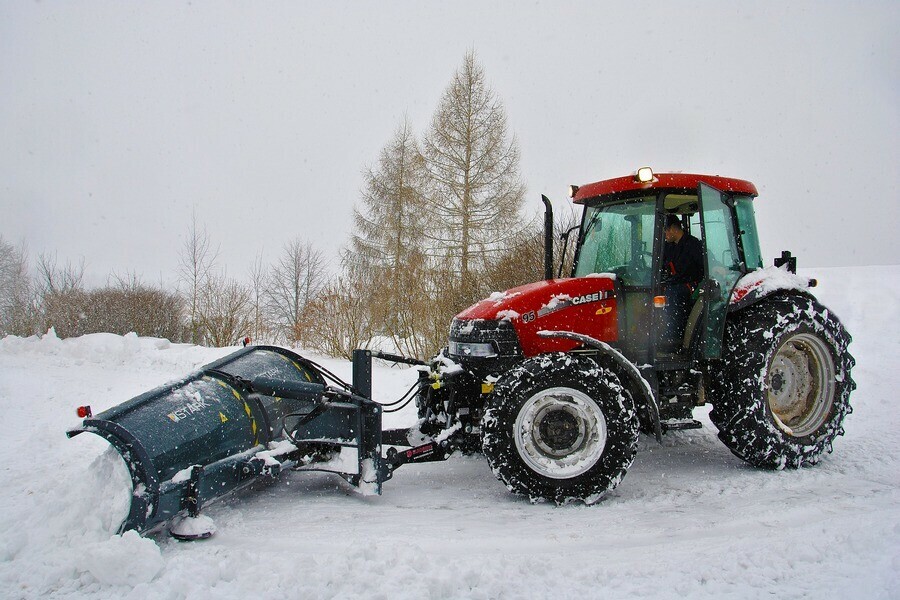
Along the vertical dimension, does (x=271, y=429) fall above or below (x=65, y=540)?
above

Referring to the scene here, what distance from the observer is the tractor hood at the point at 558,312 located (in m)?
4.46

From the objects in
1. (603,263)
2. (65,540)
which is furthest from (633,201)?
(65,540)

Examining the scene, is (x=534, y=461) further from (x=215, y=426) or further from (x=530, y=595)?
(x=215, y=426)

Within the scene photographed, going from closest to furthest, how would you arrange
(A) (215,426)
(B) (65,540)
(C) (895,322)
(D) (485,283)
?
(B) (65,540) → (A) (215,426) → (C) (895,322) → (D) (485,283)

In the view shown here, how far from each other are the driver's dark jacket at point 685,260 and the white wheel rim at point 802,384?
2.96 ft

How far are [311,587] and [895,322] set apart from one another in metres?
11.4

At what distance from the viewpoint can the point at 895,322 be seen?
10344 mm

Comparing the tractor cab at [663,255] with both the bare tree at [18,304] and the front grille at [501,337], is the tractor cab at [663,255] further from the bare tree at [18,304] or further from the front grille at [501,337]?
the bare tree at [18,304]

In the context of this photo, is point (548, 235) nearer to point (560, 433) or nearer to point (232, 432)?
point (560, 433)

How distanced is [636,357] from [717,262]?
3.67 feet

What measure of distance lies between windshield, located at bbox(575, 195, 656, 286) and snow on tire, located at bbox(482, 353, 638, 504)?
105cm

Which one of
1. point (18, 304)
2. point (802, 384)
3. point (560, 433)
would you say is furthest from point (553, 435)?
point (18, 304)

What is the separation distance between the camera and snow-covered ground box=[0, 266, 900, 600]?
2.77 m

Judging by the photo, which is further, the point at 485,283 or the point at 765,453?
the point at 485,283
